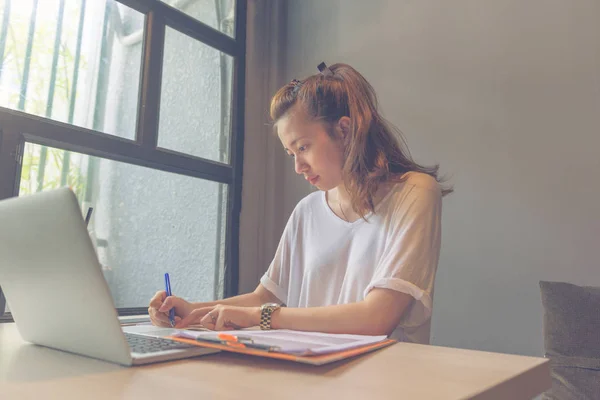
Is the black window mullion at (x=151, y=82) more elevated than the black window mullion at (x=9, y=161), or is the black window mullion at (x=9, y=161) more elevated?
the black window mullion at (x=151, y=82)

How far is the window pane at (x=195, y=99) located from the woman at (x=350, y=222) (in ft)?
2.53

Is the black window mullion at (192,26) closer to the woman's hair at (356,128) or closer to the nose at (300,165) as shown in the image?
the woman's hair at (356,128)

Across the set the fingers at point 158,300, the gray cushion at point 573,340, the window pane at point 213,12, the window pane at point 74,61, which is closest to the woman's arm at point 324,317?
the fingers at point 158,300

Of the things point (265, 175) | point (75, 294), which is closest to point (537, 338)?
point (265, 175)

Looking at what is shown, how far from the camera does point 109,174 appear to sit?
5.51ft

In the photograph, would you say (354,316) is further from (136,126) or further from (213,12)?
(213,12)

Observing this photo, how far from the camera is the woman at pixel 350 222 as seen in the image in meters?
0.98

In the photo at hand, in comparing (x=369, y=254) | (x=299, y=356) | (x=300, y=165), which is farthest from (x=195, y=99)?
(x=299, y=356)

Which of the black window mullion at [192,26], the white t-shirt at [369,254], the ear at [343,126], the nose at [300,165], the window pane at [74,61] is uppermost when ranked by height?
the black window mullion at [192,26]

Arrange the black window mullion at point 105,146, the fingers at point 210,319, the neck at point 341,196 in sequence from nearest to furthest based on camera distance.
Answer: the fingers at point 210,319, the neck at point 341,196, the black window mullion at point 105,146

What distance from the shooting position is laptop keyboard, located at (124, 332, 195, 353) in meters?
0.59

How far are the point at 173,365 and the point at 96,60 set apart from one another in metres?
1.42

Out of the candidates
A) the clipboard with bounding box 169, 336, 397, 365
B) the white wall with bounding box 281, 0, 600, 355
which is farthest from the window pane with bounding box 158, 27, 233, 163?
the clipboard with bounding box 169, 336, 397, 365

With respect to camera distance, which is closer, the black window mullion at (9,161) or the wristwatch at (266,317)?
the wristwatch at (266,317)
